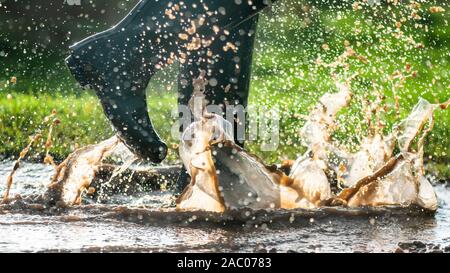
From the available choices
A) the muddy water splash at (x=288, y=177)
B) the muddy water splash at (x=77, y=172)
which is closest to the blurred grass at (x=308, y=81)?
the muddy water splash at (x=288, y=177)

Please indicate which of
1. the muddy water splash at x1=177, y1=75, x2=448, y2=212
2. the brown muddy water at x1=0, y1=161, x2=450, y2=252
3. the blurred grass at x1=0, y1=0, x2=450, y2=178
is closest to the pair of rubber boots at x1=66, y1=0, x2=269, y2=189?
the muddy water splash at x1=177, y1=75, x2=448, y2=212

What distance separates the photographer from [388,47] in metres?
7.35

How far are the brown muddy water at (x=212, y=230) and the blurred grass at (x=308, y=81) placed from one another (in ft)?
4.81

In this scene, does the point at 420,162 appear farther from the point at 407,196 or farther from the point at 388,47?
the point at 388,47

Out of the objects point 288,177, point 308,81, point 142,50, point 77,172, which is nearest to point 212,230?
point 288,177

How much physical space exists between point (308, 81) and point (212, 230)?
13.2 ft

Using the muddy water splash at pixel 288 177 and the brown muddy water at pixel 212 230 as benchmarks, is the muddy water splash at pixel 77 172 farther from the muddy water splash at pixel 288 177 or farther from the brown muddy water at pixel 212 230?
the muddy water splash at pixel 288 177

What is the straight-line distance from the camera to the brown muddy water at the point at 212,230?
2664 millimetres

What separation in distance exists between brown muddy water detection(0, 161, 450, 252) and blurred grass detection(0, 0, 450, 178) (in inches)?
57.7

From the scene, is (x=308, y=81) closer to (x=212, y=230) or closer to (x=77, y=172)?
(x=77, y=172)

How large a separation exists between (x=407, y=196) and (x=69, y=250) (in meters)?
1.23

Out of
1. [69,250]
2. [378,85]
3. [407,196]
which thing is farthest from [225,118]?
[378,85]

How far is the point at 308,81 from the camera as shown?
6.74 m
